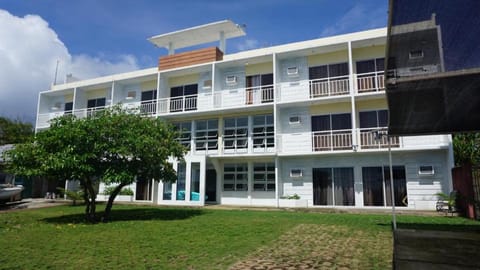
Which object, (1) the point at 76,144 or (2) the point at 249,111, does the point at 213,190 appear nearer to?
(2) the point at 249,111

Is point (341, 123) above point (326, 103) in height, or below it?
below

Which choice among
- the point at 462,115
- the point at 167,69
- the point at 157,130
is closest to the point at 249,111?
the point at 167,69

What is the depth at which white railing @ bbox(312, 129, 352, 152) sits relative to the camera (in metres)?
15.9

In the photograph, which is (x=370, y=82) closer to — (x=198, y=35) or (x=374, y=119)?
(x=374, y=119)

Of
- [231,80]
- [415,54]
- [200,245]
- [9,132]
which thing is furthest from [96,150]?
[9,132]

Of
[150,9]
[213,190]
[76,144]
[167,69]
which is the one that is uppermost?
[167,69]

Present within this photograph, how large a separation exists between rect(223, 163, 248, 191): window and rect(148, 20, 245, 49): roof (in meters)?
8.20

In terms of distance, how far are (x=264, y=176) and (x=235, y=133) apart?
297 cm

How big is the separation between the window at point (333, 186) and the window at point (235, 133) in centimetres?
434

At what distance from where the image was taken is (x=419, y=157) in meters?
14.6

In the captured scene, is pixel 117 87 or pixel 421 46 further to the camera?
pixel 117 87

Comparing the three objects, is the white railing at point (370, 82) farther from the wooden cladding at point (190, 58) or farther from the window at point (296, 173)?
the wooden cladding at point (190, 58)

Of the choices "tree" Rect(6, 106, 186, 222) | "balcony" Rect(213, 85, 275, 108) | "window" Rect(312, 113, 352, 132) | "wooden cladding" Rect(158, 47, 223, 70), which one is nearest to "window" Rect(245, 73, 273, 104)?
"balcony" Rect(213, 85, 275, 108)

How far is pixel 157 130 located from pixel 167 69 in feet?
32.8
